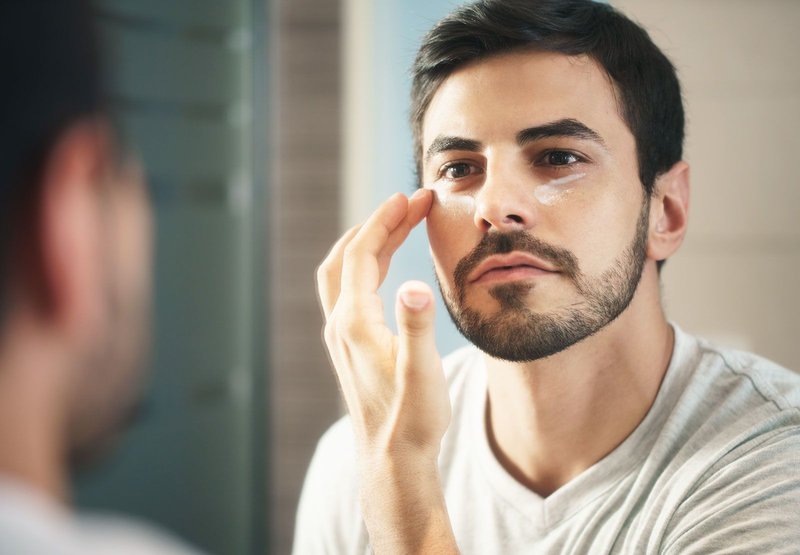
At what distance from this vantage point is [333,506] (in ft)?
3.40

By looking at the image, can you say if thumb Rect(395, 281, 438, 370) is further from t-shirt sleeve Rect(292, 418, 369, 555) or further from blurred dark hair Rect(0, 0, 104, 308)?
blurred dark hair Rect(0, 0, 104, 308)

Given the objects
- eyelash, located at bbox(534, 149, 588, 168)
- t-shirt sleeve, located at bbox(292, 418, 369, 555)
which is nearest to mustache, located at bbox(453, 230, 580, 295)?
eyelash, located at bbox(534, 149, 588, 168)

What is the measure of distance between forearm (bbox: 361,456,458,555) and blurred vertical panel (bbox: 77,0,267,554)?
3.74 ft

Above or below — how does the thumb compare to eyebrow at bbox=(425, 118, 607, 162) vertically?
below

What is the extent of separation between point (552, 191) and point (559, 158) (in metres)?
0.05

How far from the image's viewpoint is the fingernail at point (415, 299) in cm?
81

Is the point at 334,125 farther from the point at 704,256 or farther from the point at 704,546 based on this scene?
the point at 704,546

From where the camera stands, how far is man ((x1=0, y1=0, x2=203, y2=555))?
33 cm

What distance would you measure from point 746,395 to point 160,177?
143 centimetres

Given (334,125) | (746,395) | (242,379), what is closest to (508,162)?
(746,395)

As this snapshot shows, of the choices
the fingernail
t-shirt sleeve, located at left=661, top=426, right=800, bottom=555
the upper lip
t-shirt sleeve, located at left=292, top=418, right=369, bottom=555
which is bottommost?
t-shirt sleeve, located at left=292, top=418, right=369, bottom=555

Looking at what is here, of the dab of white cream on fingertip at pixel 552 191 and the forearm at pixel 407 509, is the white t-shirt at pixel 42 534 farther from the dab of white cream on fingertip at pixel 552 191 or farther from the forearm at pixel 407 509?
the dab of white cream on fingertip at pixel 552 191

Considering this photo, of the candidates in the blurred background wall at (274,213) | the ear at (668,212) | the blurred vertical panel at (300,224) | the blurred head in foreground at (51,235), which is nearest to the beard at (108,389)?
the blurred head in foreground at (51,235)

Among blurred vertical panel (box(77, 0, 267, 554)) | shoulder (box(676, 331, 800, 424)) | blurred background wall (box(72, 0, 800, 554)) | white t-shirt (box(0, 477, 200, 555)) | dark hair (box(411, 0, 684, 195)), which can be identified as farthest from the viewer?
blurred vertical panel (box(77, 0, 267, 554))
